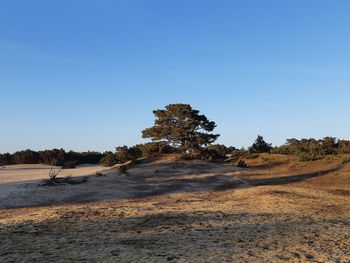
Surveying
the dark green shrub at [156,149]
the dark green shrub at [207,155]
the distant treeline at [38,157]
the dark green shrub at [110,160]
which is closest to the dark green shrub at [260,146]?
the dark green shrub at [207,155]

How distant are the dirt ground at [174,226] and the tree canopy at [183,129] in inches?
780

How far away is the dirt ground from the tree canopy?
780 inches

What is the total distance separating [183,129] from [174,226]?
29.6 metres

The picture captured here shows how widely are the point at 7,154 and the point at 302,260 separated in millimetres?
36667

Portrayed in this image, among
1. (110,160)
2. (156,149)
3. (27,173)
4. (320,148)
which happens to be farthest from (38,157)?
(320,148)

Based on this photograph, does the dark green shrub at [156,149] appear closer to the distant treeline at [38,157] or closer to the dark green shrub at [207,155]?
the dark green shrub at [207,155]

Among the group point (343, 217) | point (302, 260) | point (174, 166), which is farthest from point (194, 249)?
point (174, 166)

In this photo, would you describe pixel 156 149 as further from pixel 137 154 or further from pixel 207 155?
pixel 207 155

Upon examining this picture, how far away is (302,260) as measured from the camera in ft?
18.7

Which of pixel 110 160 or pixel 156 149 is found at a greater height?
pixel 156 149

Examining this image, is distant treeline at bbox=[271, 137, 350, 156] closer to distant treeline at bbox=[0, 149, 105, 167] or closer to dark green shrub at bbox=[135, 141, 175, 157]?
dark green shrub at bbox=[135, 141, 175, 157]

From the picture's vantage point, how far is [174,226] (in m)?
8.87

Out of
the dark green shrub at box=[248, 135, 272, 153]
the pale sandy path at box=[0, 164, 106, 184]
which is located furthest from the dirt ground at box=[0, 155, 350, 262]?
the dark green shrub at box=[248, 135, 272, 153]

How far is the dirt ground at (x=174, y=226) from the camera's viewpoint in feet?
20.0
